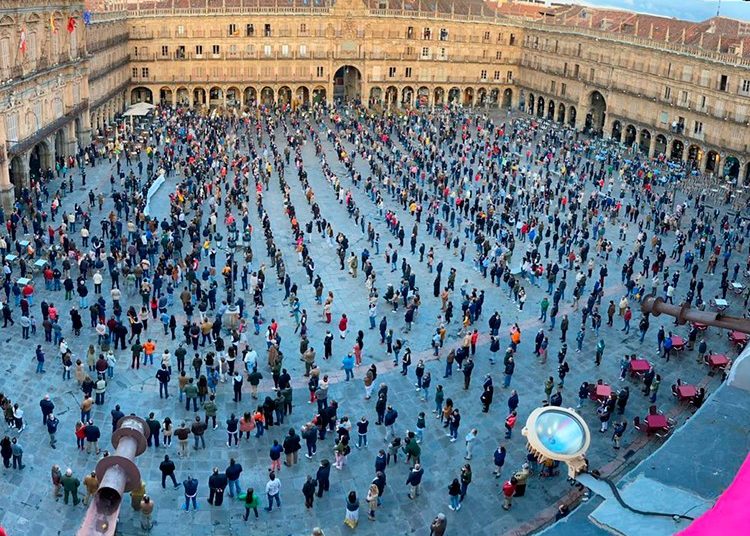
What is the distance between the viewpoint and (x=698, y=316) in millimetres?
13109

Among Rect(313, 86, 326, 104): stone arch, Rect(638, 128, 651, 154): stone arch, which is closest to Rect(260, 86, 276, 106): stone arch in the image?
Rect(313, 86, 326, 104): stone arch

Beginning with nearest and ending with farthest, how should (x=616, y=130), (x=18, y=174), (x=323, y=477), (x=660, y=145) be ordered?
(x=323, y=477) → (x=18, y=174) → (x=660, y=145) → (x=616, y=130)

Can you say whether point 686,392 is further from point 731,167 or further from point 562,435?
point 731,167

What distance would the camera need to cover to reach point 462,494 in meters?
19.9

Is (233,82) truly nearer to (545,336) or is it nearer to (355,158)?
(355,158)

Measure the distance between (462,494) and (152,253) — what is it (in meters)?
19.2

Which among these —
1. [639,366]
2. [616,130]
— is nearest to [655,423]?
[639,366]

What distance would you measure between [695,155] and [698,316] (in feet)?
174

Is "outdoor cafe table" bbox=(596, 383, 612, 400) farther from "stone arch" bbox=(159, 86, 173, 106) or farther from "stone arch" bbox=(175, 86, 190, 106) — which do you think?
"stone arch" bbox=(159, 86, 173, 106)

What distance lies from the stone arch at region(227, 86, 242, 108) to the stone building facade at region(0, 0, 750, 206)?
0.76 feet

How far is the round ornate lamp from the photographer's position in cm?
1341

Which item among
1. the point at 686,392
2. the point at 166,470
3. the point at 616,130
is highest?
the point at 616,130

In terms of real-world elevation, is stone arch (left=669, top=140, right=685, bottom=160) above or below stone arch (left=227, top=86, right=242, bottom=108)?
below

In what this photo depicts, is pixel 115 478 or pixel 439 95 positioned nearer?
pixel 115 478
